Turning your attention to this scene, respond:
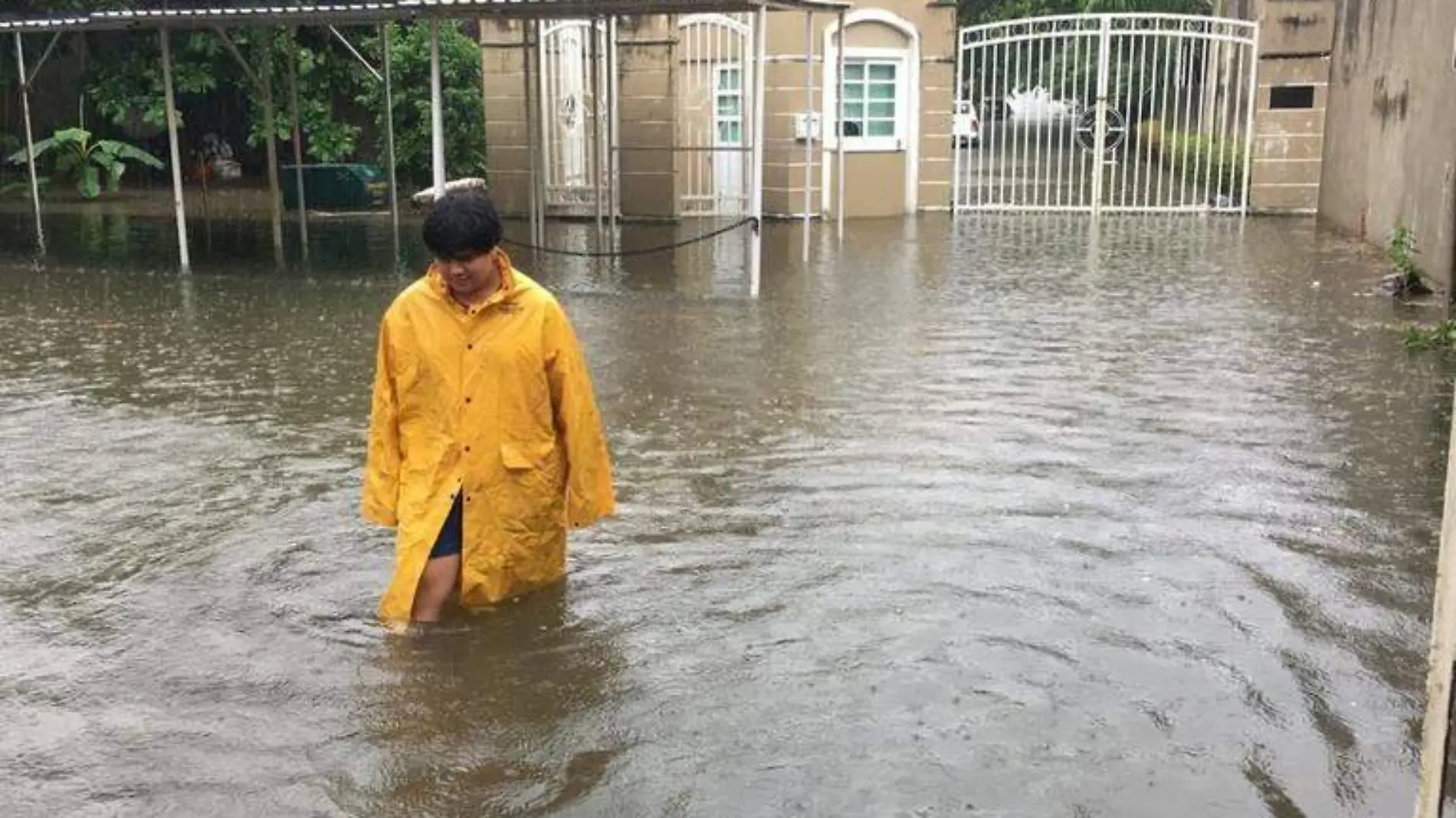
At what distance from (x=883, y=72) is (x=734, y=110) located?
1835 mm

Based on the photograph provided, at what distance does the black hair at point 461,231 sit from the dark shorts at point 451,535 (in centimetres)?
76

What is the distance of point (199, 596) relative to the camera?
496 cm

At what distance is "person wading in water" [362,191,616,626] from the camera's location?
4.34 m

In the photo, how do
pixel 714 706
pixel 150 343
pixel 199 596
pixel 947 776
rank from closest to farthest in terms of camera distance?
pixel 947 776 < pixel 714 706 < pixel 199 596 < pixel 150 343

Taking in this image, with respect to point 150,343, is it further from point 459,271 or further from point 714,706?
point 714,706

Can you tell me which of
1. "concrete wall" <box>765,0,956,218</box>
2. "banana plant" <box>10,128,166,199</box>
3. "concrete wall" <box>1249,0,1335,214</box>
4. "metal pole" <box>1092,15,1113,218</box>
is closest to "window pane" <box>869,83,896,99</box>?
"concrete wall" <box>765,0,956,218</box>

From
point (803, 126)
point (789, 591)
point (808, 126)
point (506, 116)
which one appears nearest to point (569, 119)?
point (506, 116)

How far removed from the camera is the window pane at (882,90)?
17.0m

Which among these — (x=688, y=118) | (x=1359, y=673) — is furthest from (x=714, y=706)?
(x=688, y=118)

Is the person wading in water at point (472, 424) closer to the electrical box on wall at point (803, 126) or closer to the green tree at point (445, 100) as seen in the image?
the electrical box on wall at point (803, 126)

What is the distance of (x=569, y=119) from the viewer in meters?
17.1

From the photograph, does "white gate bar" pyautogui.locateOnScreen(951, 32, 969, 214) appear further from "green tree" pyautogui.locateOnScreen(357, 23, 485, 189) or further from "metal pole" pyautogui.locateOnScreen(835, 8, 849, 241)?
"green tree" pyautogui.locateOnScreen(357, 23, 485, 189)

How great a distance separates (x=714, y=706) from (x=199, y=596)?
2011mm

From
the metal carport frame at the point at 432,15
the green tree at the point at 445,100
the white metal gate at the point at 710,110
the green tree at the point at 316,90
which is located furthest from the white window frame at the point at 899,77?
the green tree at the point at 316,90
